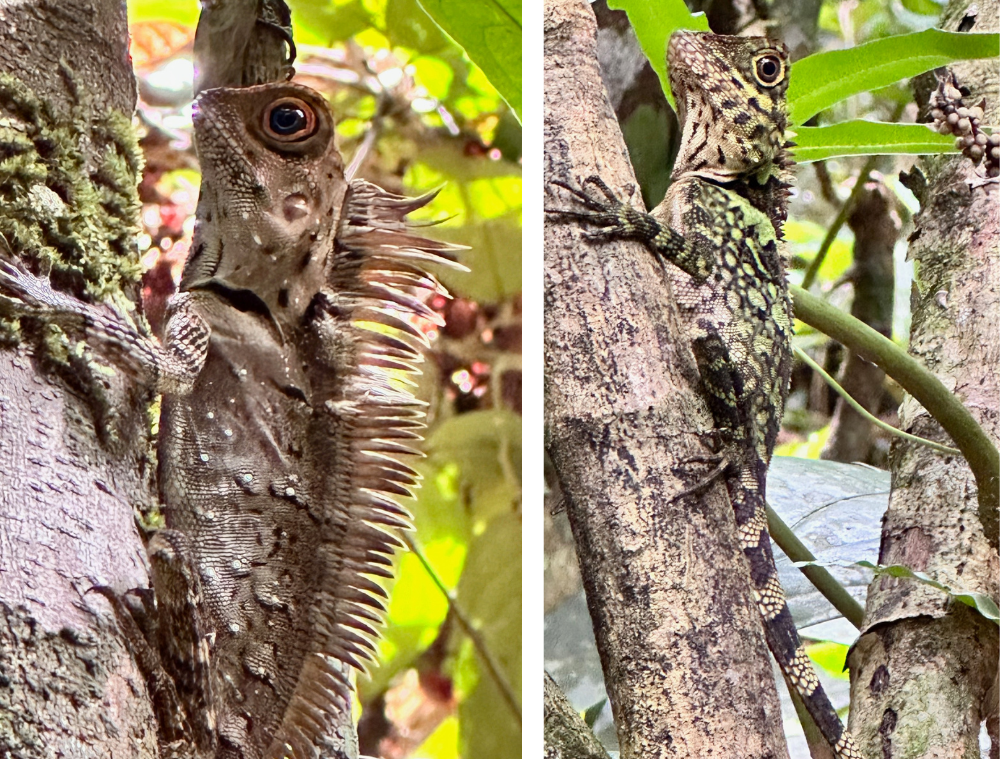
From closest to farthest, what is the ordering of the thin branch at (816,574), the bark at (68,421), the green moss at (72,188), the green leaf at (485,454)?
the bark at (68,421)
the green moss at (72,188)
the thin branch at (816,574)
the green leaf at (485,454)

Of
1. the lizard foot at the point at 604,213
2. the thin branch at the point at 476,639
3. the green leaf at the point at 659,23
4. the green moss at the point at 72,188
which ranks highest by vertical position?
the green leaf at the point at 659,23

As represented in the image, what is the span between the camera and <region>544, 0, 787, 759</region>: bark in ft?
4.52

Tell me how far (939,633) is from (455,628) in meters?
0.71

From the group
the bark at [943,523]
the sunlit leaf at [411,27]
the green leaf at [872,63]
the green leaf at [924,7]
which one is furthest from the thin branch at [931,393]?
the sunlit leaf at [411,27]

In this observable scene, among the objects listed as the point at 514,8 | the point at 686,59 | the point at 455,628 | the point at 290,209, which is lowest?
the point at 455,628

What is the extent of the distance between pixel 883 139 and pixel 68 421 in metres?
1.18

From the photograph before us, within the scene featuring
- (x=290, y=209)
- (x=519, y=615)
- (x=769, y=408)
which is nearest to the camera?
(x=290, y=209)

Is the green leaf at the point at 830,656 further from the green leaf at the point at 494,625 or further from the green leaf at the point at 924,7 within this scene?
the green leaf at the point at 924,7

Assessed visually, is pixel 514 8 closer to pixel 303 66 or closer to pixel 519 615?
pixel 303 66

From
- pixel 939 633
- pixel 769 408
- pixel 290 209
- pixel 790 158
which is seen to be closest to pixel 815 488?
pixel 769 408

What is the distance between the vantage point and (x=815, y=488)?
4.68 ft

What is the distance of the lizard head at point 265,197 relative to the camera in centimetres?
118

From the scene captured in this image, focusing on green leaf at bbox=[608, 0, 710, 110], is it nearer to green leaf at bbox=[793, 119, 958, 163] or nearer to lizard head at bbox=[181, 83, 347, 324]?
green leaf at bbox=[793, 119, 958, 163]

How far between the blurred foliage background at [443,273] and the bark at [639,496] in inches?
4.5
